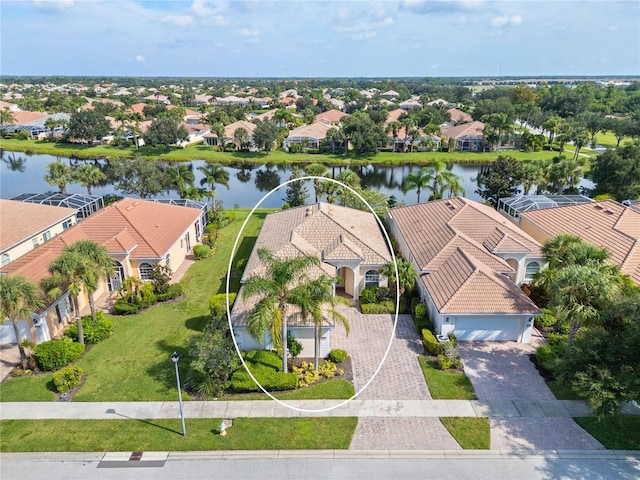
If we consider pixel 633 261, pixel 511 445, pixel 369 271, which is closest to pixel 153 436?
pixel 511 445

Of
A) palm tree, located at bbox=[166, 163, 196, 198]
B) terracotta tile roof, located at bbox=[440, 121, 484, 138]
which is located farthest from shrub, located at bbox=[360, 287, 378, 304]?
terracotta tile roof, located at bbox=[440, 121, 484, 138]

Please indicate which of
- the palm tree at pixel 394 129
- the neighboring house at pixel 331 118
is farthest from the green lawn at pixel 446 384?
the neighboring house at pixel 331 118

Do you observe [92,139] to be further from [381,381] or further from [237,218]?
[381,381]

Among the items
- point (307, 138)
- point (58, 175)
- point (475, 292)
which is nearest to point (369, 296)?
point (475, 292)

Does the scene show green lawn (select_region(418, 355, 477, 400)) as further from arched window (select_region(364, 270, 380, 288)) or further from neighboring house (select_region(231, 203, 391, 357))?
arched window (select_region(364, 270, 380, 288))

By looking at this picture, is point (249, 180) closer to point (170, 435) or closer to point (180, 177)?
point (180, 177)

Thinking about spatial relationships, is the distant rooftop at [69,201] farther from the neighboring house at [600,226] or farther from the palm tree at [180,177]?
the neighboring house at [600,226]
